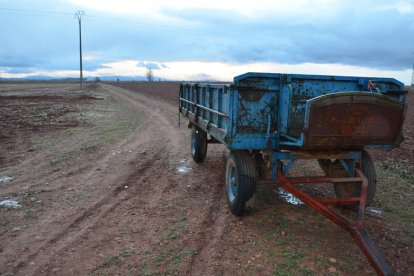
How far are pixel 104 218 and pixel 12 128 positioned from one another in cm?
1045

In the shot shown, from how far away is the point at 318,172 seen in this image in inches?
318

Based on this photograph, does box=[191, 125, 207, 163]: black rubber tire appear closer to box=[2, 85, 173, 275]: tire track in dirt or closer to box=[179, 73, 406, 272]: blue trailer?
box=[2, 85, 173, 275]: tire track in dirt

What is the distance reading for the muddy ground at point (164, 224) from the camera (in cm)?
412

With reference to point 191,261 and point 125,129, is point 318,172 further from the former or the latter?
point 125,129

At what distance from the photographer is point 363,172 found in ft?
18.1

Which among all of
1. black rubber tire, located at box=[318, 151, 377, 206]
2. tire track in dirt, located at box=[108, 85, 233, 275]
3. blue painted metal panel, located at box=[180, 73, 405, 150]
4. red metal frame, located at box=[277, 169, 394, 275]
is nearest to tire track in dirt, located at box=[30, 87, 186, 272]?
tire track in dirt, located at box=[108, 85, 233, 275]

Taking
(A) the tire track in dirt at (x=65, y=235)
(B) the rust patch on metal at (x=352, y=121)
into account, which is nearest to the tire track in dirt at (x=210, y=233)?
(A) the tire track in dirt at (x=65, y=235)

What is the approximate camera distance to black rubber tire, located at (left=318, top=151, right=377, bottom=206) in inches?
215

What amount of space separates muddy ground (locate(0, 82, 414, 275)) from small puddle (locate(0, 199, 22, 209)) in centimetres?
6

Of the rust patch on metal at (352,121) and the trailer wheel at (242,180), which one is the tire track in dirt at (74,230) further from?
the rust patch on metal at (352,121)

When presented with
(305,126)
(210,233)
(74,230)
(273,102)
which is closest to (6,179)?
(74,230)

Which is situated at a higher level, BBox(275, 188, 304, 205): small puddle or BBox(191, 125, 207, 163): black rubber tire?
BBox(191, 125, 207, 163): black rubber tire

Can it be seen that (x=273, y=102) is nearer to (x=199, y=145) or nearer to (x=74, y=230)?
(x=74, y=230)

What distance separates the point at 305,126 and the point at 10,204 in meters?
4.77
